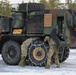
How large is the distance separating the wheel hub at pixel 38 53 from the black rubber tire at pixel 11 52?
2.45 feet

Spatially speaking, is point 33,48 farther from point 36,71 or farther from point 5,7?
point 5,7

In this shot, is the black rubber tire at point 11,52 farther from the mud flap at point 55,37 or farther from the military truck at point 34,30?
the mud flap at point 55,37

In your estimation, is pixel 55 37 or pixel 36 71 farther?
pixel 55 37

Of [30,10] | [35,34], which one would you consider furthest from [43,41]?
[30,10]

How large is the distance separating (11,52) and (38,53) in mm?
1287

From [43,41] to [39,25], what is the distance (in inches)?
26.1

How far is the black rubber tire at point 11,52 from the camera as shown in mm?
16000

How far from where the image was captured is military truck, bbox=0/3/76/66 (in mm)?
15430

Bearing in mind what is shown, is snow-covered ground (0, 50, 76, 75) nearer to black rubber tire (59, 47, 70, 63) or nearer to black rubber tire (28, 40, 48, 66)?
black rubber tire (28, 40, 48, 66)

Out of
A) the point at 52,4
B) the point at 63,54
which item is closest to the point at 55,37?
the point at 63,54

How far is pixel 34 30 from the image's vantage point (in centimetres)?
1587

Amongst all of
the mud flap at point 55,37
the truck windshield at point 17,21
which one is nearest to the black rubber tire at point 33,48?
the mud flap at point 55,37

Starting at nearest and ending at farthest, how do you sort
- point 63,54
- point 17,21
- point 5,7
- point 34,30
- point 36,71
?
point 36,71, point 34,30, point 17,21, point 63,54, point 5,7

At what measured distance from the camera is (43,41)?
1573 centimetres
